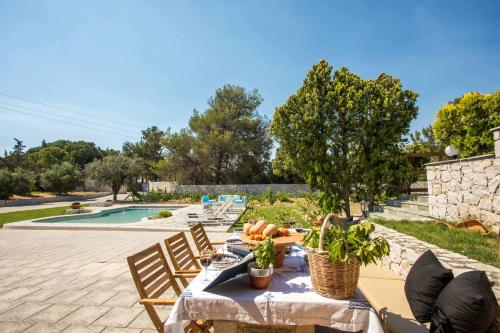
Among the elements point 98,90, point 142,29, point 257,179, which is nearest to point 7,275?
point 142,29

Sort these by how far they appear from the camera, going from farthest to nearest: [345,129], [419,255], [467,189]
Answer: [345,129]
[467,189]
[419,255]

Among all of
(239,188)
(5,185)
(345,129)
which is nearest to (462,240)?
(345,129)

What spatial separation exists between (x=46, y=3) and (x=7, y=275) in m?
6.45

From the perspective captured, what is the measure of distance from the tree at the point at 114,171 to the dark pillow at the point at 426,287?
23.5 m

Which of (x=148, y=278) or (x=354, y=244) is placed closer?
(x=354, y=244)

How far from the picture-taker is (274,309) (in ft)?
5.13

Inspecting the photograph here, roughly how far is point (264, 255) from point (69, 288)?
145 inches

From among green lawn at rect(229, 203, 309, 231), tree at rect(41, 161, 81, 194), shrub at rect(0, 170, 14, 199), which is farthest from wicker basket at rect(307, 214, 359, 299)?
tree at rect(41, 161, 81, 194)

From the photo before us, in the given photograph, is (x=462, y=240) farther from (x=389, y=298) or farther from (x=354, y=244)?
(x=354, y=244)

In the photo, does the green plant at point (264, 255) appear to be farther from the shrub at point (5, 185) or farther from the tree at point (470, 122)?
the shrub at point (5, 185)

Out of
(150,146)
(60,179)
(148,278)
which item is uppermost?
(150,146)

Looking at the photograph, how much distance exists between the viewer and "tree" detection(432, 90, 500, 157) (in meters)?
12.6

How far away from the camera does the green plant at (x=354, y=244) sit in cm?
151

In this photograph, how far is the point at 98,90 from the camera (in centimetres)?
1638
